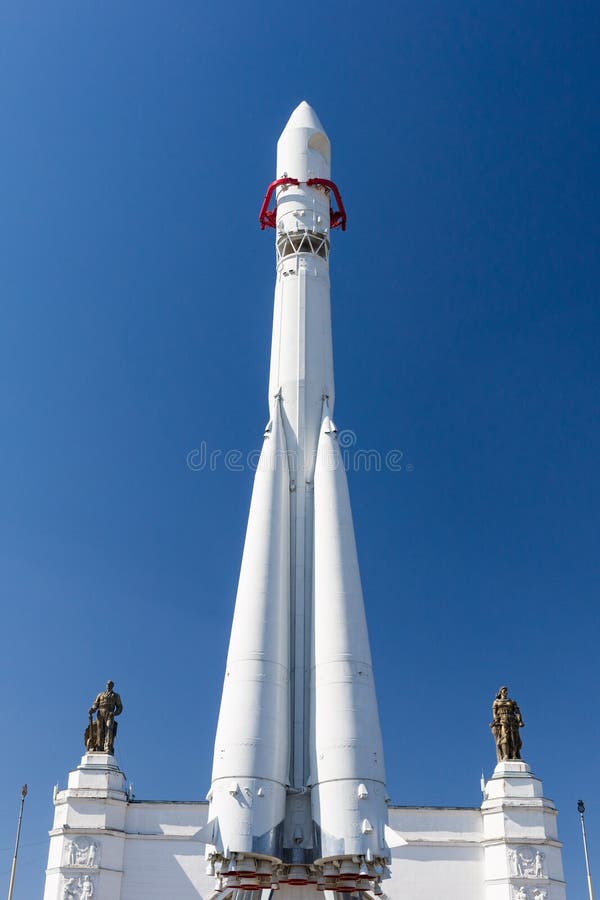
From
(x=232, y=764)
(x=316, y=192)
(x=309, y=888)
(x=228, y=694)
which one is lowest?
(x=309, y=888)

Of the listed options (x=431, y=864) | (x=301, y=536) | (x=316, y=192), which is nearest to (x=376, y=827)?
(x=301, y=536)

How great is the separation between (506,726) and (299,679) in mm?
12379

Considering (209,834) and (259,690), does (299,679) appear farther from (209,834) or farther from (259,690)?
(209,834)

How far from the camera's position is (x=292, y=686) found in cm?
2106

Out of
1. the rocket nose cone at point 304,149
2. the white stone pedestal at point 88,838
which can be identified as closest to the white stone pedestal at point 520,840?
the white stone pedestal at point 88,838

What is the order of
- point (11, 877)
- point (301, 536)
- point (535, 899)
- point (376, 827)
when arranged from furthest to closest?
point (11, 877), point (535, 899), point (301, 536), point (376, 827)

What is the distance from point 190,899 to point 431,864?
7733 millimetres

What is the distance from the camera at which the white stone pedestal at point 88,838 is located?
27938 millimetres

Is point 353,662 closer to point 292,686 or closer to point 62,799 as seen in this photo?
point 292,686

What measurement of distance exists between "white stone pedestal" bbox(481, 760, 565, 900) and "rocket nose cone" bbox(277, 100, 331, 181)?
20.3 metres

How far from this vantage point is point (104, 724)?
1210 inches

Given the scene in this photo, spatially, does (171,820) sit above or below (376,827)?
above

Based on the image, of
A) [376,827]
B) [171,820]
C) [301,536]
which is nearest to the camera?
[376,827]

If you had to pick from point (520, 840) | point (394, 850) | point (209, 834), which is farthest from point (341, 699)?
point (520, 840)
